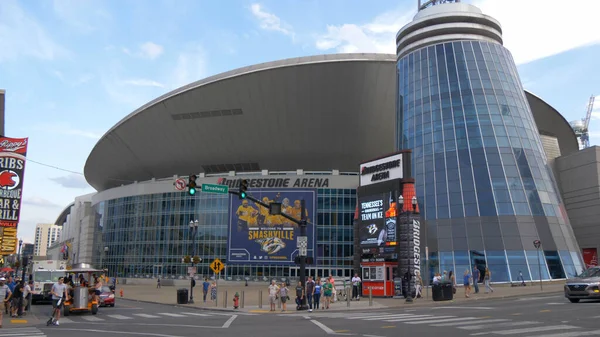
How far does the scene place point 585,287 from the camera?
2325cm

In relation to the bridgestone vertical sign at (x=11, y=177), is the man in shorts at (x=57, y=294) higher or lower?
lower

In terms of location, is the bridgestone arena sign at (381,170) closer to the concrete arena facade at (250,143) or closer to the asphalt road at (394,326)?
the asphalt road at (394,326)

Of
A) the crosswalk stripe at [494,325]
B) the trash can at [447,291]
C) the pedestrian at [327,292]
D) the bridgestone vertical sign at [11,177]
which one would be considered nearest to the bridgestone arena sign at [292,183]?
the trash can at [447,291]

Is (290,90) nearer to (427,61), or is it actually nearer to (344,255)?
(427,61)

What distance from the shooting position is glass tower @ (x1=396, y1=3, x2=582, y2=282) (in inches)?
1796

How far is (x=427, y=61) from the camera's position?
2291 inches

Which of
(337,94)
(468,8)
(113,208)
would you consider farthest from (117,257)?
(468,8)

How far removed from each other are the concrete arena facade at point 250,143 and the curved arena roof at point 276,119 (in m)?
0.14

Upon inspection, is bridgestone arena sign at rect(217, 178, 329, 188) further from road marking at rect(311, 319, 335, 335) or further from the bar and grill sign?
road marking at rect(311, 319, 335, 335)

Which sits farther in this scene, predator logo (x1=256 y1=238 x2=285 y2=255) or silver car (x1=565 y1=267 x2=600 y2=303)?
predator logo (x1=256 y1=238 x2=285 y2=255)

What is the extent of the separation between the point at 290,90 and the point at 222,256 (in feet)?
79.6

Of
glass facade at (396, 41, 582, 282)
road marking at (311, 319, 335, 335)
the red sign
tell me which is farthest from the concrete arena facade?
road marking at (311, 319, 335, 335)

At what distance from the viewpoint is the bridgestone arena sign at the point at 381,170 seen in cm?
4284

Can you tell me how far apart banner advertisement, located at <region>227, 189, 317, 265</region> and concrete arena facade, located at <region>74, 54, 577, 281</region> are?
7.43 feet
